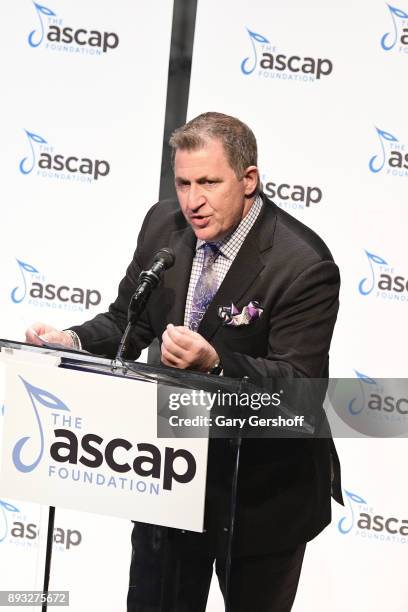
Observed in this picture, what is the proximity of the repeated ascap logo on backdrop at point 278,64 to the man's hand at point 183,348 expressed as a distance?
2.38m

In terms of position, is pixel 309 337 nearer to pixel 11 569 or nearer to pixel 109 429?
pixel 109 429

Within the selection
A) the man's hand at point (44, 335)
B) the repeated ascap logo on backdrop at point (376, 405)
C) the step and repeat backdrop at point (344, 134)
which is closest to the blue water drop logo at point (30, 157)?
the step and repeat backdrop at point (344, 134)

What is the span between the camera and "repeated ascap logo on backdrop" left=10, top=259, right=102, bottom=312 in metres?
4.95

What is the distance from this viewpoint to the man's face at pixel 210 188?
2.80 metres

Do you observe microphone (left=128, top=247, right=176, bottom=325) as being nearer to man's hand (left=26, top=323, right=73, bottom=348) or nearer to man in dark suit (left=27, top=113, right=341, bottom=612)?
man in dark suit (left=27, top=113, right=341, bottom=612)

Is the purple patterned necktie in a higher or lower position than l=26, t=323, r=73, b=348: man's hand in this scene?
higher

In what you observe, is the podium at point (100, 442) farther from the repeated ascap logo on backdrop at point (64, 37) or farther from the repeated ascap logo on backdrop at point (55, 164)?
the repeated ascap logo on backdrop at point (64, 37)

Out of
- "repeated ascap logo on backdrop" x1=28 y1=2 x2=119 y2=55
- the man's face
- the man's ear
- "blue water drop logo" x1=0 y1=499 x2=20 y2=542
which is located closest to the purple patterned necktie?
the man's face

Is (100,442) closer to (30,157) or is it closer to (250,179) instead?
(250,179)

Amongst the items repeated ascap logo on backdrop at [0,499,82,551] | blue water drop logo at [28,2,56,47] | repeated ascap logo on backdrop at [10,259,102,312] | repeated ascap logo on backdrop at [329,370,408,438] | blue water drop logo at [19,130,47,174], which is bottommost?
repeated ascap logo on backdrop at [0,499,82,551]

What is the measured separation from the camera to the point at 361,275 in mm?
4684

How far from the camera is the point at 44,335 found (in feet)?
9.37

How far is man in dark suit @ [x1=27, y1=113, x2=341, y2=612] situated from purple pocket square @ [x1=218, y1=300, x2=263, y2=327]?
0.01m

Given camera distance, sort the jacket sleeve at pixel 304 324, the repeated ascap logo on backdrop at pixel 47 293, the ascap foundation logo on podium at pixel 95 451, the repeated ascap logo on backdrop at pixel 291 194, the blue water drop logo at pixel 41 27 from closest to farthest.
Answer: the ascap foundation logo on podium at pixel 95 451 → the jacket sleeve at pixel 304 324 → the repeated ascap logo on backdrop at pixel 291 194 → the blue water drop logo at pixel 41 27 → the repeated ascap logo on backdrop at pixel 47 293
